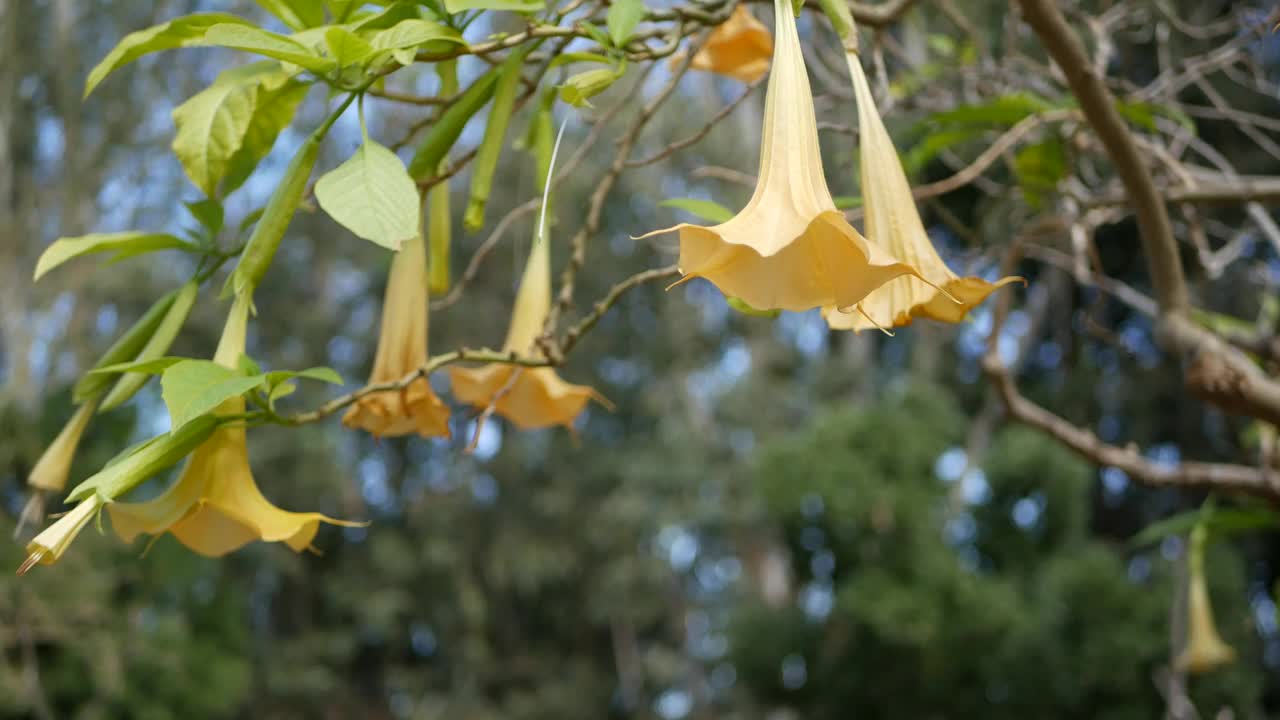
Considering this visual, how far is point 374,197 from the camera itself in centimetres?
34

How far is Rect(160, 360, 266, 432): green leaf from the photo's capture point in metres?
0.32

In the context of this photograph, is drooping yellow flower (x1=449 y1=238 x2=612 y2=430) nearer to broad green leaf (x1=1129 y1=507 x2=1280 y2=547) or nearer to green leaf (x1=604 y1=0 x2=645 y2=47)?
green leaf (x1=604 y1=0 x2=645 y2=47)

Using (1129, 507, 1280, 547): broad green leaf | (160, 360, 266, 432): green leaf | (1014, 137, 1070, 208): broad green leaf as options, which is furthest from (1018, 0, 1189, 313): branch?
(160, 360, 266, 432): green leaf

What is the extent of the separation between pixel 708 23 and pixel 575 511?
596cm

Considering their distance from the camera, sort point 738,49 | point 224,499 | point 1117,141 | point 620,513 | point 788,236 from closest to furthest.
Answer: point 788,236 < point 224,499 < point 1117,141 < point 738,49 < point 620,513

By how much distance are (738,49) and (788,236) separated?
0.39 metres

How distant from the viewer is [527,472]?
6438 mm

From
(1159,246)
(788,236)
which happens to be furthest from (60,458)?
(1159,246)

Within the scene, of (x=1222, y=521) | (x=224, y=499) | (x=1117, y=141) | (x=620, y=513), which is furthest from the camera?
(x=620, y=513)

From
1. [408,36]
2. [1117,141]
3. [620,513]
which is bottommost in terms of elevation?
[620,513]

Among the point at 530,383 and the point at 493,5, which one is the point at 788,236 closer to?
the point at 493,5

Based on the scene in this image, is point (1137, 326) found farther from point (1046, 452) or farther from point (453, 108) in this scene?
point (453, 108)

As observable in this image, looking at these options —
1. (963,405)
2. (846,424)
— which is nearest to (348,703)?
(963,405)

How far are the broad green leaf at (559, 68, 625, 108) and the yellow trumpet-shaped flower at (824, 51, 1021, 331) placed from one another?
0.10 m
